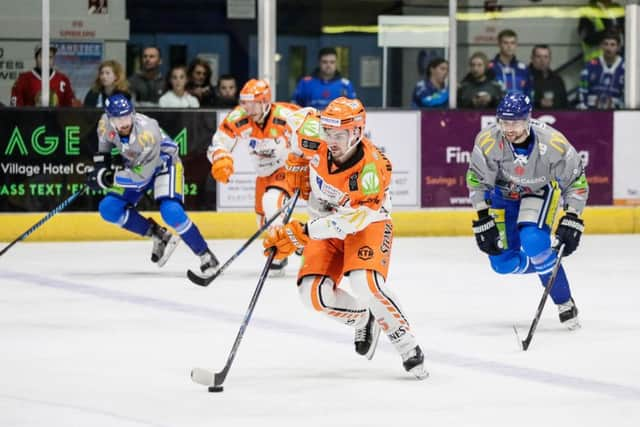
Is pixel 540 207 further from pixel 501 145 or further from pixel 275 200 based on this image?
pixel 275 200

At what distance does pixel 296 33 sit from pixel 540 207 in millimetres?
4352

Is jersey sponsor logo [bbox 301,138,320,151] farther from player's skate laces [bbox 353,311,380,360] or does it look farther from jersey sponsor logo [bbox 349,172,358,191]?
jersey sponsor logo [bbox 349,172,358,191]

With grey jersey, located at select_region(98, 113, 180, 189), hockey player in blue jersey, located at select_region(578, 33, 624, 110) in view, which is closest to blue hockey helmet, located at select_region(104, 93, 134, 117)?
grey jersey, located at select_region(98, 113, 180, 189)

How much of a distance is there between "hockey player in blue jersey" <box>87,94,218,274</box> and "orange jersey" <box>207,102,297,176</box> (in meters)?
0.29

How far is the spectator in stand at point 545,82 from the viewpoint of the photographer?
1023 centimetres

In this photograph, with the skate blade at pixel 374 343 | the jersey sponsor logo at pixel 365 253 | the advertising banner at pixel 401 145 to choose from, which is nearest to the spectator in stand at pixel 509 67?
the advertising banner at pixel 401 145

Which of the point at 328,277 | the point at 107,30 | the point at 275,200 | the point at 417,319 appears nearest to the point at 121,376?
the point at 328,277

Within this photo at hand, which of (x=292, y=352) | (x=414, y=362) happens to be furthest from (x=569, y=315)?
(x=414, y=362)

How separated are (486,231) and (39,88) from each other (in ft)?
15.3

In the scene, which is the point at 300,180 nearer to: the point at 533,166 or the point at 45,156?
the point at 533,166

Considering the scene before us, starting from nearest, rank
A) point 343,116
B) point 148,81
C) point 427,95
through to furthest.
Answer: point 343,116 → point 148,81 → point 427,95

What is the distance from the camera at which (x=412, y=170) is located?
9.95m

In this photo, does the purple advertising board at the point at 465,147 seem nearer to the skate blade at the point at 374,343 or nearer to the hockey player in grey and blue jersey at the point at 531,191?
the hockey player in grey and blue jersey at the point at 531,191

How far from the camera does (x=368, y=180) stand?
14.9 ft
